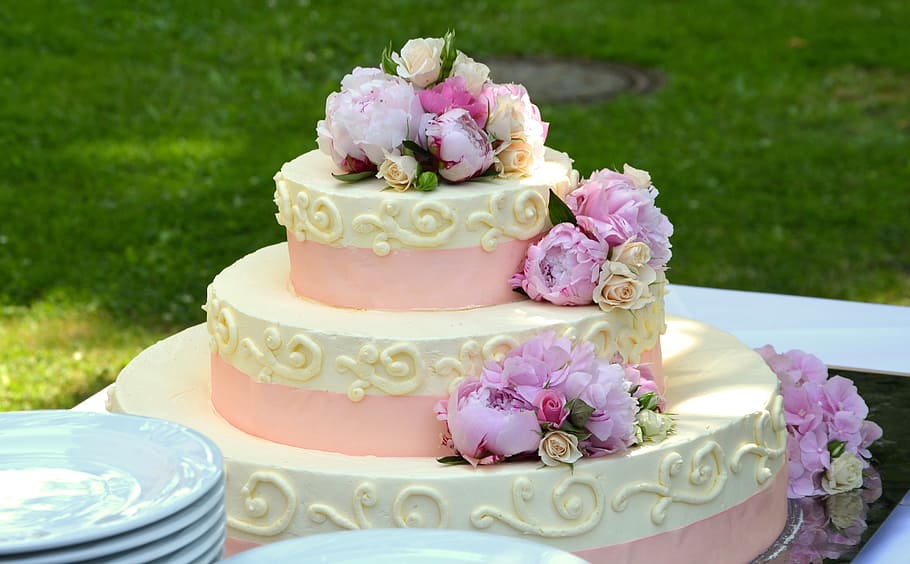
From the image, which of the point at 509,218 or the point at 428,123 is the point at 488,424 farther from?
the point at 428,123

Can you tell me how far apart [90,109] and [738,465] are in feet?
22.4

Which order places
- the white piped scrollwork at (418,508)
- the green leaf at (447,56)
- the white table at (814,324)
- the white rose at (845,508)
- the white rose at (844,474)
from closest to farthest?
the white piped scrollwork at (418,508) → the green leaf at (447,56) → the white rose at (845,508) → the white rose at (844,474) → the white table at (814,324)

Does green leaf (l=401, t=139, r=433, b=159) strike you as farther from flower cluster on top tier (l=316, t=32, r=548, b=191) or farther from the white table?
the white table

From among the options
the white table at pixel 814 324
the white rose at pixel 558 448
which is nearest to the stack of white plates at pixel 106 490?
the white rose at pixel 558 448

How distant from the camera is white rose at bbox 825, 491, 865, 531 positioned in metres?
4.09

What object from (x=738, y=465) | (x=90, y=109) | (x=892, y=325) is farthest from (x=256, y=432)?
(x=90, y=109)

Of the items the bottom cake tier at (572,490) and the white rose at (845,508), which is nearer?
the bottom cake tier at (572,490)

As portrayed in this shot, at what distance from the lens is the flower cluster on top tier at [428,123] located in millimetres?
3744

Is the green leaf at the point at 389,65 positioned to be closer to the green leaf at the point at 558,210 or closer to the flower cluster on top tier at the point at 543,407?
the green leaf at the point at 558,210

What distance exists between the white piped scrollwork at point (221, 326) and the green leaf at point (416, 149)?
0.61m

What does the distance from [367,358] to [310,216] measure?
443mm

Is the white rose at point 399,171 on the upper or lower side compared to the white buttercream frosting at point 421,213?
upper

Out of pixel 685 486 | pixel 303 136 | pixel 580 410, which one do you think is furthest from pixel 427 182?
pixel 303 136

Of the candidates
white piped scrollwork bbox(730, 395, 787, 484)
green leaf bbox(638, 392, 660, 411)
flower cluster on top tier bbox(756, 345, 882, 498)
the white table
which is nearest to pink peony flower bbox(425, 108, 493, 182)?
green leaf bbox(638, 392, 660, 411)
